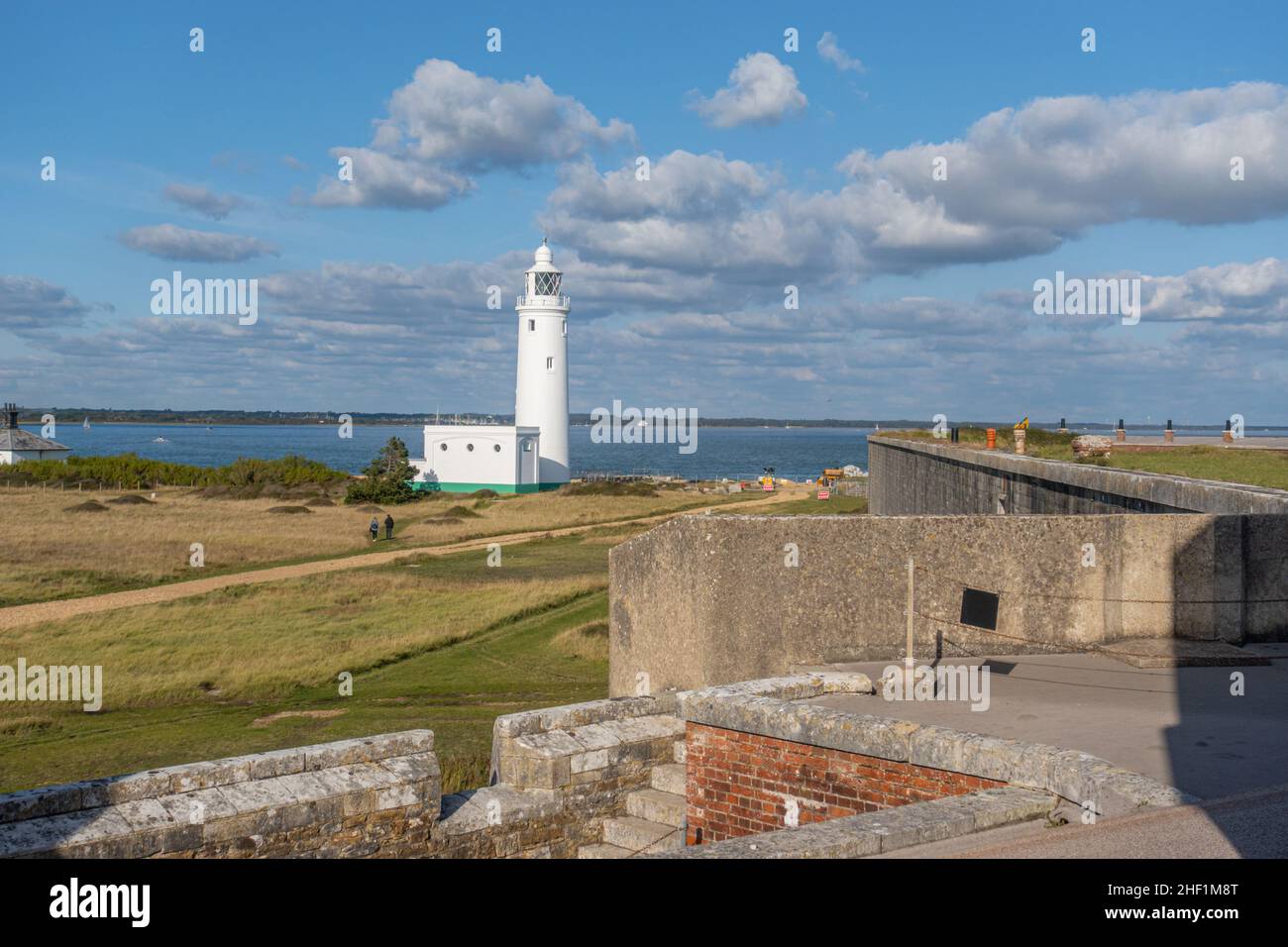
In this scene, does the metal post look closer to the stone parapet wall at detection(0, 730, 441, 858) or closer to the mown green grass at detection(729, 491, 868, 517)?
the stone parapet wall at detection(0, 730, 441, 858)

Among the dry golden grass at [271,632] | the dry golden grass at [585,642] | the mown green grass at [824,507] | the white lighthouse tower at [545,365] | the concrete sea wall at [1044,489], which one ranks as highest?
the white lighthouse tower at [545,365]

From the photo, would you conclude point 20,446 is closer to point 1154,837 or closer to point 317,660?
point 317,660

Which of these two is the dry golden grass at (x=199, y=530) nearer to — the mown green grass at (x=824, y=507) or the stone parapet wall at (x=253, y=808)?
the mown green grass at (x=824, y=507)

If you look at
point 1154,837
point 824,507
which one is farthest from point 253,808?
point 824,507

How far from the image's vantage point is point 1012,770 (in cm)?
564

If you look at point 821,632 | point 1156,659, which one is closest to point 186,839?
point 821,632

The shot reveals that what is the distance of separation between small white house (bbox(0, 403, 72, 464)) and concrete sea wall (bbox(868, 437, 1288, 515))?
Answer: 66.5m

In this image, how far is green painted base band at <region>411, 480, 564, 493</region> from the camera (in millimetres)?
60812

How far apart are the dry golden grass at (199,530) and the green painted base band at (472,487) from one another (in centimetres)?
324

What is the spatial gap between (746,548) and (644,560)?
A: 49.8 inches

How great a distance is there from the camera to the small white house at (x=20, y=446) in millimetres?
73500

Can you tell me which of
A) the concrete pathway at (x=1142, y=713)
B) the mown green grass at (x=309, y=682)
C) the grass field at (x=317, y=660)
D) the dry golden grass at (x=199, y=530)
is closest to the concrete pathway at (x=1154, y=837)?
the concrete pathway at (x=1142, y=713)

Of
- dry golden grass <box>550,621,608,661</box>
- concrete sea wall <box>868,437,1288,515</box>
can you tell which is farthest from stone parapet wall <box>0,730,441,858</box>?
dry golden grass <box>550,621,608,661</box>
